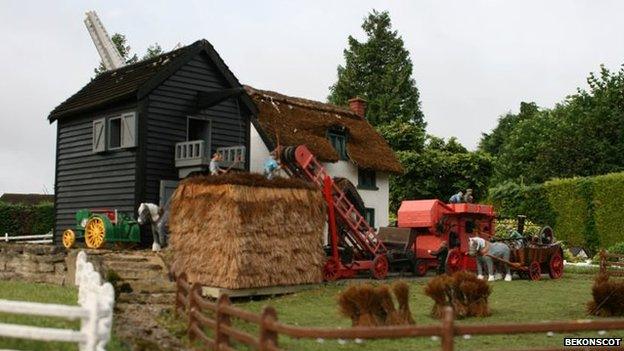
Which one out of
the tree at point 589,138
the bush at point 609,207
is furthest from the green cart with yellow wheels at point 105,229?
the tree at point 589,138

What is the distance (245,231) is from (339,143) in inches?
850

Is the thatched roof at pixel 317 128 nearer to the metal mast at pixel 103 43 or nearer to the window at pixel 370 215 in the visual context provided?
the window at pixel 370 215

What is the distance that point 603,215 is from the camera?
116 ft

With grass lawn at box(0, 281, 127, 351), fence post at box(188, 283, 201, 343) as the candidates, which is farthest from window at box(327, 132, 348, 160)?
fence post at box(188, 283, 201, 343)

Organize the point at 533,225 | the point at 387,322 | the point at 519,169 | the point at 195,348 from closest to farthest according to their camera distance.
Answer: the point at 195,348
the point at 387,322
the point at 533,225
the point at 519,169

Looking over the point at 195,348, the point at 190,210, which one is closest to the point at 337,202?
the point at 190,210

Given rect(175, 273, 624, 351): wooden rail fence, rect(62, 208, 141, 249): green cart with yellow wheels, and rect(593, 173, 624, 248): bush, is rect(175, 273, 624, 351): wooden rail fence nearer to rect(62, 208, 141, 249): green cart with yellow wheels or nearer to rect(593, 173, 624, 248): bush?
rect(62, 208, 141, 249): green cart with yellow wheels

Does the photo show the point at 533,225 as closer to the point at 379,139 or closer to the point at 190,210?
the point at 379,139

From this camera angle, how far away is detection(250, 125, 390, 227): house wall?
32781mm

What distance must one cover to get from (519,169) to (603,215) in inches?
1008

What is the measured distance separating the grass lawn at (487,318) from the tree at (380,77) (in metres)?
37.1

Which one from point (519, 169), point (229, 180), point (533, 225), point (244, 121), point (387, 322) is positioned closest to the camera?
point (387, 322)

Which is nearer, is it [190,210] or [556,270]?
[190,210]

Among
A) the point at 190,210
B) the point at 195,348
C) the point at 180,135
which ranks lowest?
the point at 195,348
